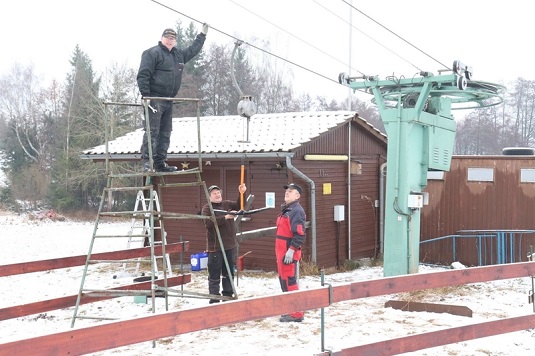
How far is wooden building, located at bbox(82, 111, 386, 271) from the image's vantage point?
1252 cm

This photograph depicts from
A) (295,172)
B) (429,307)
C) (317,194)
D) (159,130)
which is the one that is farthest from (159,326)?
(317,194)

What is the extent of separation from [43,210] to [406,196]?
26.3 metres

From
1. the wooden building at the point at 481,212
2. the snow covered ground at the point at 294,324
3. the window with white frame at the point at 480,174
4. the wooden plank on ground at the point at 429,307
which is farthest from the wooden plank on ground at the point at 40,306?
the window with white frame at the point at 480,174

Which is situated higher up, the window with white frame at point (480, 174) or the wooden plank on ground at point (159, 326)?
the window with white frame at point (480, 174)

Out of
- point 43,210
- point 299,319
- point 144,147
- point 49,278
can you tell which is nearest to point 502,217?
point 299,319

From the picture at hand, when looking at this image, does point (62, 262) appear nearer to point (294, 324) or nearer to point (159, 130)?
point (159, 130)

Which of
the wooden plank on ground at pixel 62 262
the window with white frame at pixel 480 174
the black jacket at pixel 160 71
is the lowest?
the wooden plank on ground at pixel 62 262

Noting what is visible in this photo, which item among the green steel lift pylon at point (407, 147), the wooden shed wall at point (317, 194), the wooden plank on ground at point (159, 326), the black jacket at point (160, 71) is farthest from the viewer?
the wooden shed wall at point (317, 194)

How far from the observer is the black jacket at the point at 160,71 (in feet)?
22.2

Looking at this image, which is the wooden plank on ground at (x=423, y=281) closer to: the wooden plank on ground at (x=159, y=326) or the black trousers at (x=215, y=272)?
the wooden plank on ground at (x=159, y=326)

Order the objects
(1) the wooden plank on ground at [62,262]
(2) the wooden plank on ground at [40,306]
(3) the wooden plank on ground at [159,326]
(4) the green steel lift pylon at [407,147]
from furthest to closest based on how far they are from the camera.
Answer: (4) the green steel lift pylon at [407,147]
(1) the wooden plank on ground at [62,262]
(2) the wooden plank on ground at [40,306]
(3) the wooden plank on ground at [159,326]

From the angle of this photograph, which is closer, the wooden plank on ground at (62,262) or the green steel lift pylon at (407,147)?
the wooden plank on ground at (62,262)

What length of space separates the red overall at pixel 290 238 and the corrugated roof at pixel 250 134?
13.2 feet

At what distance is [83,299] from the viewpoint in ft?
22.9
